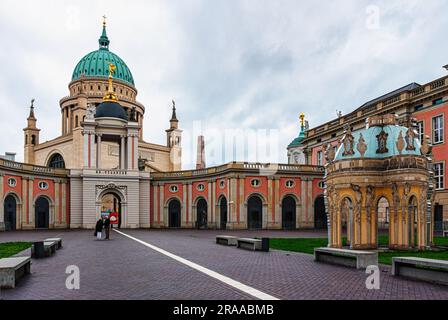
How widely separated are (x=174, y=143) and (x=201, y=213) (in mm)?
45272

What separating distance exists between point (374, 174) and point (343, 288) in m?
13.4

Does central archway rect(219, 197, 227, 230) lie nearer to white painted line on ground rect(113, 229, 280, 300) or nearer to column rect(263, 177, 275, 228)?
column rect(263, 177, 275, 228)

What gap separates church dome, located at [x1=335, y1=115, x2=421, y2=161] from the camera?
24844 millimetres

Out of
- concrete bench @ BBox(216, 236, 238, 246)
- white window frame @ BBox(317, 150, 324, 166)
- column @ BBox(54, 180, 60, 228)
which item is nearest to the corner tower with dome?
column @ BBox(54, 180, 60, 228)

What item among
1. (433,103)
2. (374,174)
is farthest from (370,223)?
(433,103)

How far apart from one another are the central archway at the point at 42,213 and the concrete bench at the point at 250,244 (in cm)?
3895

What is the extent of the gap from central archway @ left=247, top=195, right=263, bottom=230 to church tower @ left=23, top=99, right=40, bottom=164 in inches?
2474

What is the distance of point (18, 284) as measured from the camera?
13.1 metres

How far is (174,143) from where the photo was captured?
346 ft

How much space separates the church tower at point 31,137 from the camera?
10081 centimetres

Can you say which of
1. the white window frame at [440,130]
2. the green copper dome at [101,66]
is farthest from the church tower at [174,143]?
the white window frame at [440,130]

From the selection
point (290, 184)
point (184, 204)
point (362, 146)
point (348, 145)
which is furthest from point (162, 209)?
point (362, 146)
